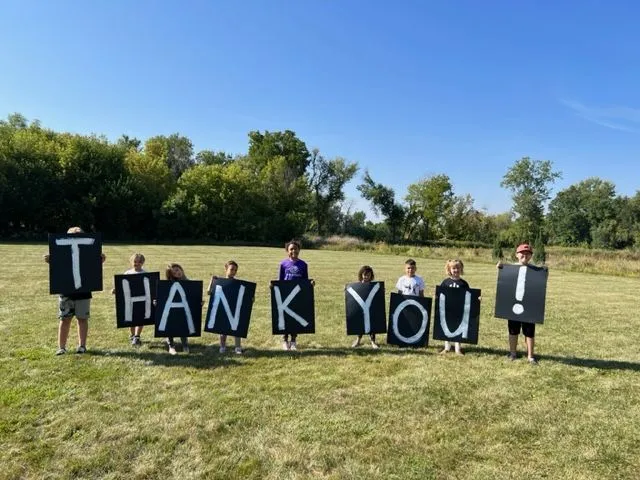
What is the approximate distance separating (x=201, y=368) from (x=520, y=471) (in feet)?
13.2

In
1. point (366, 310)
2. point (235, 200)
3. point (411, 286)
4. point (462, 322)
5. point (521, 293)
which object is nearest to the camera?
point (521, 293)

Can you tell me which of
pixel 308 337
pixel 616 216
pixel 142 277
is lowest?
pixel 308 337

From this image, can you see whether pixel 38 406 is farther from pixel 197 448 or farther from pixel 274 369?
pixel 274 369

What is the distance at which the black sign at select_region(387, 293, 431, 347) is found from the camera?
7.36 m

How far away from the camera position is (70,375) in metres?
5.75

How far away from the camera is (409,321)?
7414 millimetres

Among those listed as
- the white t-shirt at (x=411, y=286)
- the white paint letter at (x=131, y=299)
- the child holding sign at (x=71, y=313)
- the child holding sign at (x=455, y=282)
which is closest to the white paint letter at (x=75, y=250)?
the child holding sign at (x=71, y=313)

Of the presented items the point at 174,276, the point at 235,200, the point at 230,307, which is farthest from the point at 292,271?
the point at 235,200

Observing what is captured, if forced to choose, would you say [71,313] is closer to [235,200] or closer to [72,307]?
[72,307]

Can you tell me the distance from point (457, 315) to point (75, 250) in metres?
5.83

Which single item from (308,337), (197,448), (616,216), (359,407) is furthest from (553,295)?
(616,216)

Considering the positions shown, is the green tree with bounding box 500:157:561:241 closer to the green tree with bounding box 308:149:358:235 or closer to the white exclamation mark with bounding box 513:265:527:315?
the green tree with bounding box 308:149:358:235

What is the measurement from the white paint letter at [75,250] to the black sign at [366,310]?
402cm

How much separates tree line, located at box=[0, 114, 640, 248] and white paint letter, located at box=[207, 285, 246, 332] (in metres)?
34.5
